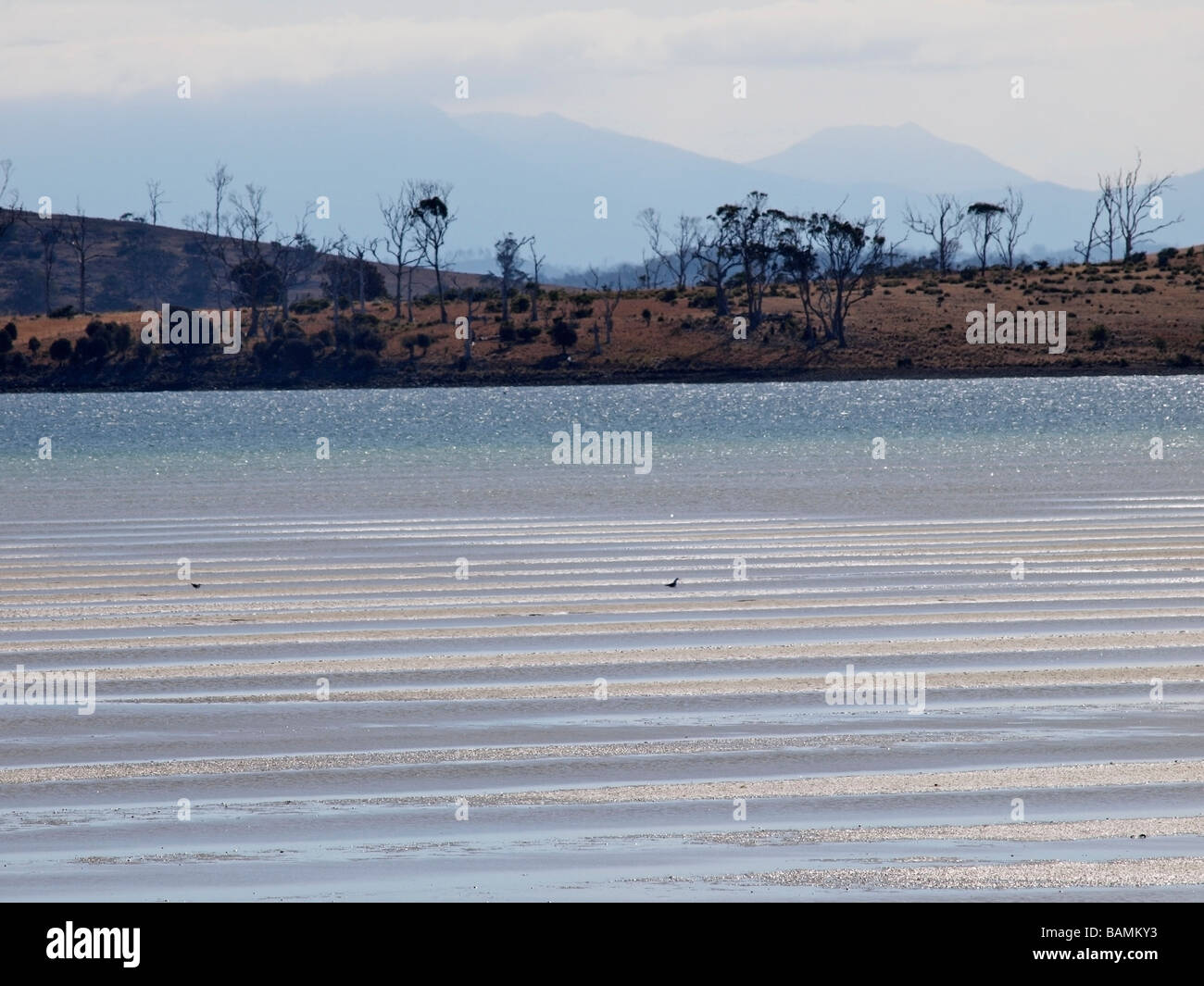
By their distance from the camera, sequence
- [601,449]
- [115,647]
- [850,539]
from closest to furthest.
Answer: [115,647] < [850,539] < [601,449]

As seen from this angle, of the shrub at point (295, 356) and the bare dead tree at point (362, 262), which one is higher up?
the bare dead tree at point (362, 262)

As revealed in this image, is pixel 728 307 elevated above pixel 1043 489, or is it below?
above

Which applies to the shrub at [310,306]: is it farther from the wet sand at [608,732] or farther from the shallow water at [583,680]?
the wet sand at [608,732]

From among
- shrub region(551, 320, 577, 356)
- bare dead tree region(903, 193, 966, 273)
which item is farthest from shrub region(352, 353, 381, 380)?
bare dead tree region(903, 193, 966, 273)

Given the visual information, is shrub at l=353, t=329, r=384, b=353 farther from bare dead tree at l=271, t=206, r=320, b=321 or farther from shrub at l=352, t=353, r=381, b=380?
bare dead tree at l=271, t=206, r=320, b=321

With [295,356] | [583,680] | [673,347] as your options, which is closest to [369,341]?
[295,356]

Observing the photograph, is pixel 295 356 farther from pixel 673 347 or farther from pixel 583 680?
pixel 583 680

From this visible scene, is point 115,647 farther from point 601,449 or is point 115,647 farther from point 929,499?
point 601,449

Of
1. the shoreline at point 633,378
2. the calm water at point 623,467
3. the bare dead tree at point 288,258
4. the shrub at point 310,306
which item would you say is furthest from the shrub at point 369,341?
the calm water at point 623,467

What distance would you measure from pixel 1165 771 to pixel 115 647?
8960mm

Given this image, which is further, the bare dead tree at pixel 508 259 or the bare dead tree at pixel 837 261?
the bare dead tree at pixel 508 259

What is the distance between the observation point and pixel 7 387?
314 ft

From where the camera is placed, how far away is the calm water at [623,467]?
1152 inches
